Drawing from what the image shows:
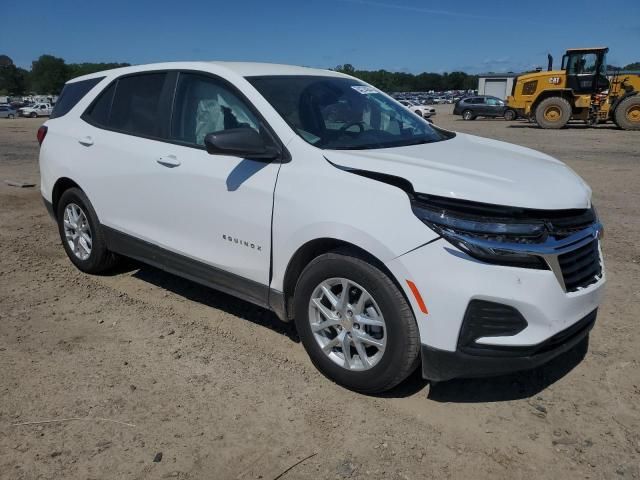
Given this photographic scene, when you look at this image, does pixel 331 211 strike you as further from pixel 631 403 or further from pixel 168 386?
pixel 631 403

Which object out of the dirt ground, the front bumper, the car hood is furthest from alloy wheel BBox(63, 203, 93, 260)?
the front bumper

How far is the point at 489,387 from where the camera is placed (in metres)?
3.26

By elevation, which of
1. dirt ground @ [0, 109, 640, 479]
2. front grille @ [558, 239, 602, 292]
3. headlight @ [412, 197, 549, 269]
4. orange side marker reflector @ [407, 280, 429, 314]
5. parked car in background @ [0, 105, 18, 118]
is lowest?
parked car in background @ [0, 105, 18, 118]

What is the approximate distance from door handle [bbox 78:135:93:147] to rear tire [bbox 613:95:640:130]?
885 inches

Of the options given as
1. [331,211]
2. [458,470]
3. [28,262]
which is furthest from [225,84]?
[28,262]

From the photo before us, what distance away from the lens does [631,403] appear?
3.07 m

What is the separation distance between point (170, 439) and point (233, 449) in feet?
1.10

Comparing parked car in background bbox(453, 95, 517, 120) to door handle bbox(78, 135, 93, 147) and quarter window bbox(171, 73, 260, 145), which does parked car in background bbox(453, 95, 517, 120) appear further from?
quarter window bbox(171, 73, 260, 145)

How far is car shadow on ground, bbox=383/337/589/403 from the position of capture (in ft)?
10.4

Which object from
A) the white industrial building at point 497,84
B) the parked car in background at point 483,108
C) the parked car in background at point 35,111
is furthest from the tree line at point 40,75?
the parked car in background at point 483,108

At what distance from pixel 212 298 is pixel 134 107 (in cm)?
166

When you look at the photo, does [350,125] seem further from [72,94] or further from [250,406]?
[72,94]

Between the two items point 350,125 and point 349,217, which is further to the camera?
point 350,125

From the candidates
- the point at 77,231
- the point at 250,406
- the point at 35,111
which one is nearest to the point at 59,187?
the point at 77,231
